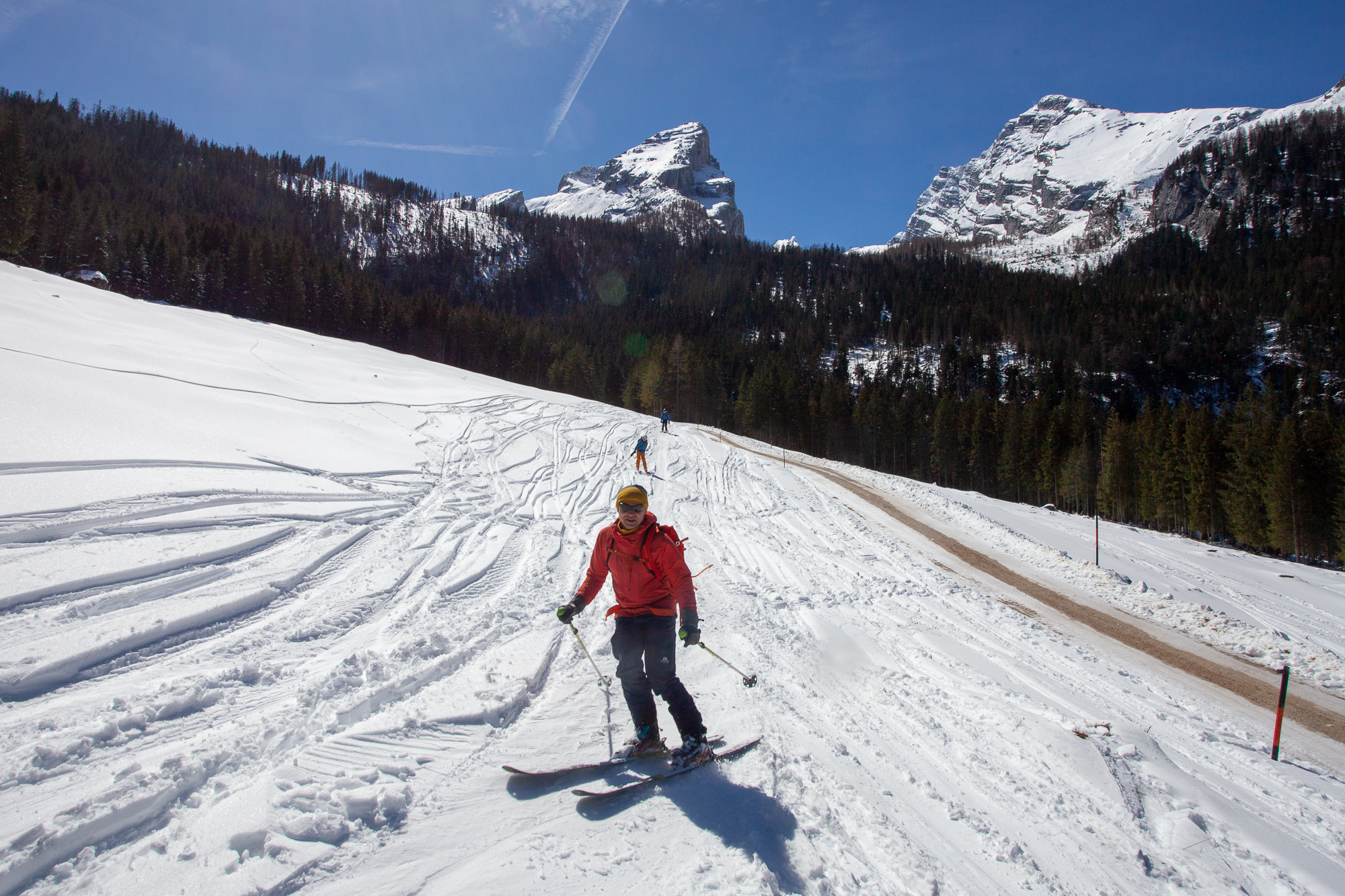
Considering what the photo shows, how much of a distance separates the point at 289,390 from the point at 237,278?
5525cm

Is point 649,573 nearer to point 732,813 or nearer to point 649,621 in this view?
point 649,621

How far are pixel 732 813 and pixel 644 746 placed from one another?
862mm

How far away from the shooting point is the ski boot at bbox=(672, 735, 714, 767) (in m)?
3.96

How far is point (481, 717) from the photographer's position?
14.5 feet

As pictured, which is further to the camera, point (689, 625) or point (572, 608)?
point (572, 608)

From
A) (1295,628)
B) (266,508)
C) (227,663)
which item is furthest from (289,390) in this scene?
(1295,628)

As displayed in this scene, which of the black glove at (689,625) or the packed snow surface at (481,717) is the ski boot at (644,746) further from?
the black glove at (689,625)

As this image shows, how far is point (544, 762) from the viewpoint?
13.1 feet

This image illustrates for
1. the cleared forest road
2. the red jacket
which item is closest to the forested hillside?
the cleared forest road

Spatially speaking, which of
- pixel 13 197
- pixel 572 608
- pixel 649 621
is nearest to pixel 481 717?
pixel 572 608

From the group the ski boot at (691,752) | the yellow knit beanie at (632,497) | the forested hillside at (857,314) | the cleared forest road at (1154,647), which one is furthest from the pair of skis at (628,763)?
the forested hillside at (857,314)

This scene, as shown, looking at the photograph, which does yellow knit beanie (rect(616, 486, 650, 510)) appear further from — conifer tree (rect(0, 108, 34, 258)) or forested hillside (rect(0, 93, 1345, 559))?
conifer tree (rect(0, 108, 34, 258))

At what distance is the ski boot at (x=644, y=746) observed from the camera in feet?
13.5

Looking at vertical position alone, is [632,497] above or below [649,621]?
above
